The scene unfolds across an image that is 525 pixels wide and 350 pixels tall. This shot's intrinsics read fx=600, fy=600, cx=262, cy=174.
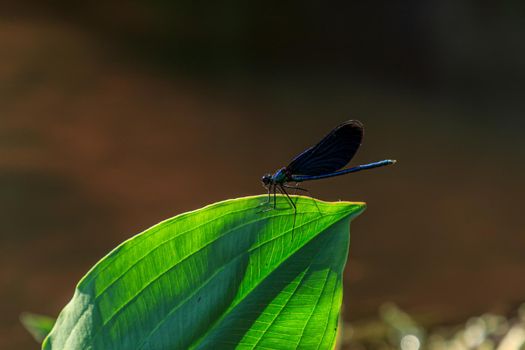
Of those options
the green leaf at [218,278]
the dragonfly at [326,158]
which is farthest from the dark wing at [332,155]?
the green leaf at [218,278]

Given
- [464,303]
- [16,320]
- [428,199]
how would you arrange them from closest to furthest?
[16,320] < [464,303] < [428,199]

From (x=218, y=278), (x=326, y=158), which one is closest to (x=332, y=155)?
(x=326, y=158)

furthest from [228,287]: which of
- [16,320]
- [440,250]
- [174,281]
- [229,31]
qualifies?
[229,31]

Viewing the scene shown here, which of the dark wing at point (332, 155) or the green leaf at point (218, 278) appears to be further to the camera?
the dark wing at point (332, 155)

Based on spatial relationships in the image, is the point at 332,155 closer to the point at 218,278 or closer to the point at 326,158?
the point at 326,158

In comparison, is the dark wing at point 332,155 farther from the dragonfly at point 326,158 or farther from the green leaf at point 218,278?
the green leaf at point 218,278

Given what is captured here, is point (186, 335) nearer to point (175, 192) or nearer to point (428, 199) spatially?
point (175, 192)
